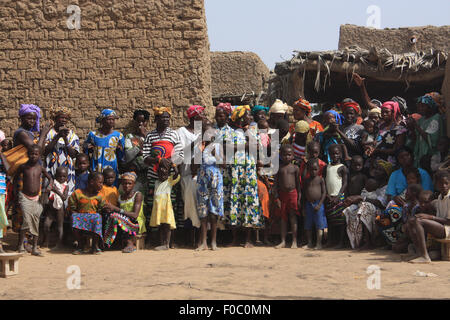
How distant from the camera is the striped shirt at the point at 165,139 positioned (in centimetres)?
721

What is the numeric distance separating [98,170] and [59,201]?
63 cm

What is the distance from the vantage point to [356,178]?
23.0 feet

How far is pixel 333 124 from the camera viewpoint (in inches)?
284

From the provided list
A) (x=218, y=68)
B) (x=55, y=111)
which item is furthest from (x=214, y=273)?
(x=218, y=68)

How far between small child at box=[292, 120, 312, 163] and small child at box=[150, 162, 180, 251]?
1.54 meters

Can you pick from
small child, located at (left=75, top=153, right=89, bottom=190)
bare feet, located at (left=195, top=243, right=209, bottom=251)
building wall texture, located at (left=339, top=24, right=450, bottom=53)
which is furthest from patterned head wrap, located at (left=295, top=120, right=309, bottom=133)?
building wall texture, located at (left=339, top=24, right=450, bottom=53)

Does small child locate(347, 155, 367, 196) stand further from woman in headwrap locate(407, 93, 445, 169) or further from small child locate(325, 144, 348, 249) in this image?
woman in headwrap locate(407, 93, 445, 169)

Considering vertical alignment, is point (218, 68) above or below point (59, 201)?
above

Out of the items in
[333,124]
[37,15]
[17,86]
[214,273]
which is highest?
[37,15]

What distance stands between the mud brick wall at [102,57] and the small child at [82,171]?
1184 millimetres

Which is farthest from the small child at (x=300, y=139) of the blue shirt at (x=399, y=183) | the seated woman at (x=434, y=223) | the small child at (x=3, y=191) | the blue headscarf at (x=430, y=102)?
the small child at (x=3, y=191)

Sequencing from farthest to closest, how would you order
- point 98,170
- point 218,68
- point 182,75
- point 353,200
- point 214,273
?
point 218,68
point 182,75
point 98,170
point 353,200
point 214,273

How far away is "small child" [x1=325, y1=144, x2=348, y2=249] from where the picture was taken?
6.89 metres
